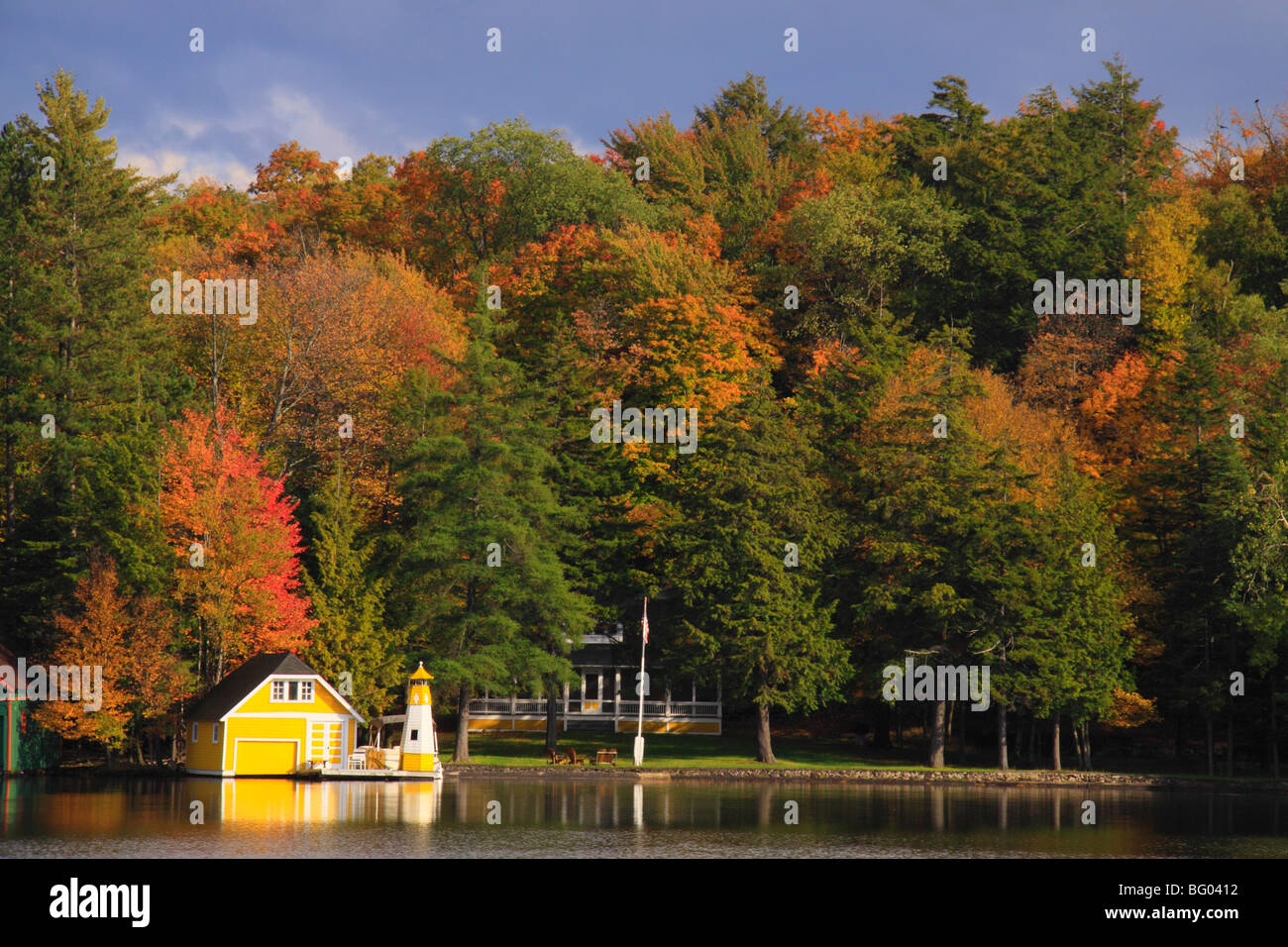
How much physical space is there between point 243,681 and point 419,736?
733 centimetres

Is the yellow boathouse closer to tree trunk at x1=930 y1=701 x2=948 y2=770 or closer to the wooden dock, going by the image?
the wooden dock

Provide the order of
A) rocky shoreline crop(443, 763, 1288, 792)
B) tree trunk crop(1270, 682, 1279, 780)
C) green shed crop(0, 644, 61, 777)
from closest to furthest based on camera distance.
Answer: green shed crop(0, 644, 61, 777), rocky shoreline crop(443, 763, 1288, 792), tree trunk crop(1270, 682, 1279, 780)

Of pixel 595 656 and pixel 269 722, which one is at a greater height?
pixel 595 656

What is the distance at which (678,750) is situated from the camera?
6712 centimetres

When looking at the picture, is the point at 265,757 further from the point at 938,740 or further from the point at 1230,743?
the point at 1230,743

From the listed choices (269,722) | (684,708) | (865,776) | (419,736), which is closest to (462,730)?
(419,736)

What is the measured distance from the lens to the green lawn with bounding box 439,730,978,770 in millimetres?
62144

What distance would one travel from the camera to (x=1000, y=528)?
201 feet

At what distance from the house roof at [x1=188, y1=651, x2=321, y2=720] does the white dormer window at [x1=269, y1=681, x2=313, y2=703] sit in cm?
45

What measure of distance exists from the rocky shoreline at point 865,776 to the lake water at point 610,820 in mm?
1428

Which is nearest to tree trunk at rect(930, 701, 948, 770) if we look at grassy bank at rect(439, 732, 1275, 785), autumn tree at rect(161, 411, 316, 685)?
grassy bank at rect(439, 732, 1275, 785)

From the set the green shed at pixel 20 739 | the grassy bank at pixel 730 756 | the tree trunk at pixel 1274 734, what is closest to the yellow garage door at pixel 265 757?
the grassy bank at pixel 730 756
